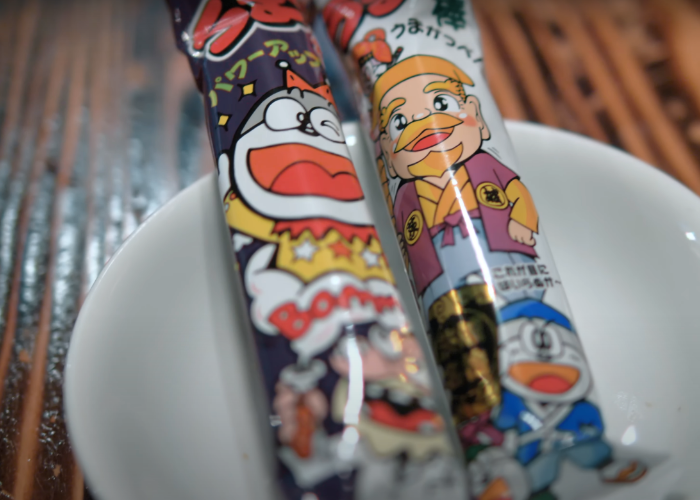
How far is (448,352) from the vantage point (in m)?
0.28

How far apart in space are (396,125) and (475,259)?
115 millimetres

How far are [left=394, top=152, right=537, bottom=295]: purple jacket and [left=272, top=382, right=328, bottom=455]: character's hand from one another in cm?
10

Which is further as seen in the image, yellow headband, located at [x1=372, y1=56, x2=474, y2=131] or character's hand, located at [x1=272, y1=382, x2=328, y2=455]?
yellow headband, located at [x1=372, y1=56, x2=474, y2=131]

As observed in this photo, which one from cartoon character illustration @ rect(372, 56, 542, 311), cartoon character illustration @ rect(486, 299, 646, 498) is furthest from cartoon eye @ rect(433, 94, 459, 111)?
cartoon character illustration @ rect(486, 299, 646, 498)

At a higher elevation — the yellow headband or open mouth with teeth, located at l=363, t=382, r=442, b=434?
the yellow headband

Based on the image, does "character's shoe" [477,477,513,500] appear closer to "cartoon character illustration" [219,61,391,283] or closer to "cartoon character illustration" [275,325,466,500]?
"cartoon character illustration" [275,325,466,500]

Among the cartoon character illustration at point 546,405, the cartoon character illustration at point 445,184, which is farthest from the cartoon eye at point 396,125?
the cartoon character illustration at point 546,405

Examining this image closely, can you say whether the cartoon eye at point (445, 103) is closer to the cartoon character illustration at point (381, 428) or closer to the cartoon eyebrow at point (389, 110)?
the cartoon eyebrow at point (389, 110)

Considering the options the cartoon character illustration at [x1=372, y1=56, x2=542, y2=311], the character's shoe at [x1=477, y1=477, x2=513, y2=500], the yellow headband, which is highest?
the yellow headband

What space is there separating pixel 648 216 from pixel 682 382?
0.11m

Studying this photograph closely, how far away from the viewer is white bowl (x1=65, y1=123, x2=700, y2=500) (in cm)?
27

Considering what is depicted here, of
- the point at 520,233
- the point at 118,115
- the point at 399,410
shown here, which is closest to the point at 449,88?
the point at 520,233

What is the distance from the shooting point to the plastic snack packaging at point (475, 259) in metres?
0.25

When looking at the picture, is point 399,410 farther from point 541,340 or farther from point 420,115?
point 420,115
